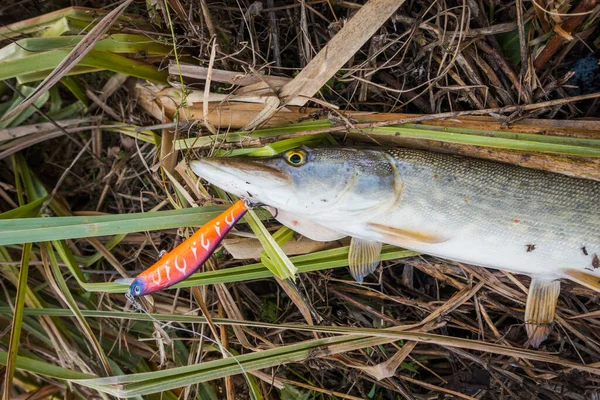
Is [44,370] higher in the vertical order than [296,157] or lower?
lower

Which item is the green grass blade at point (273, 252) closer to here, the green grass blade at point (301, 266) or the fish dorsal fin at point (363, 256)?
the green grass blade at point (301, 266)

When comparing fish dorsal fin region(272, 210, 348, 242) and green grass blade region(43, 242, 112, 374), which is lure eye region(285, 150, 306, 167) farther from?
green grass blade region(43, 242, 112, 374)

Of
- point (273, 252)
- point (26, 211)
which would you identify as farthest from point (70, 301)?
point (273, 252)

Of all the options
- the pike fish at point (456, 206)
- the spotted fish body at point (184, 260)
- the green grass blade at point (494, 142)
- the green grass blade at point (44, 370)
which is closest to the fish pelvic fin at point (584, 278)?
the pike fish at point (456, 206)

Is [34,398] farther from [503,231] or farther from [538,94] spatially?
[538,94]

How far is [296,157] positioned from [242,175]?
23cm

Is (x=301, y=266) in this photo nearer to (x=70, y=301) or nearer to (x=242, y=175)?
(x=242, y=175)

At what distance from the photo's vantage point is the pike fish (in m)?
1.69

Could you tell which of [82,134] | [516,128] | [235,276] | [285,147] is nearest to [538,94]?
[516,128]

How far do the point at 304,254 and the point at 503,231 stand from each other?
81 centimetres

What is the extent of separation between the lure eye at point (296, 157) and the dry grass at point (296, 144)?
0.10 metres

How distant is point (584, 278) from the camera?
1721mm

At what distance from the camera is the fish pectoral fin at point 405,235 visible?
171cm

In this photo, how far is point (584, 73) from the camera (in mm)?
1907
